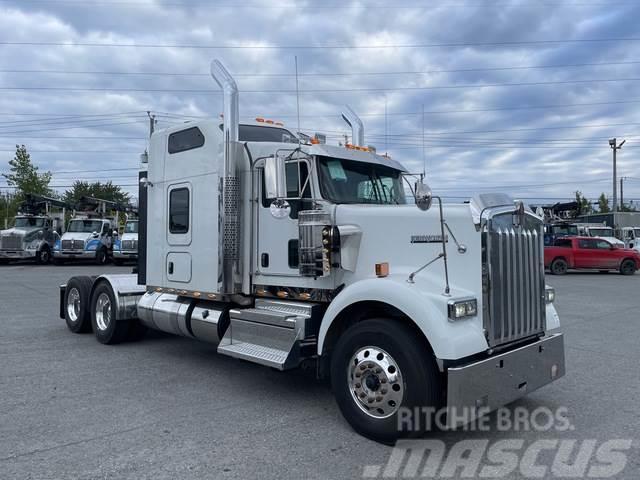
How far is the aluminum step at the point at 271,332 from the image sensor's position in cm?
543

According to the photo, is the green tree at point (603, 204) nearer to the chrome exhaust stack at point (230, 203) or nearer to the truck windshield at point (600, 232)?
the truck windshield at point (600, 232)

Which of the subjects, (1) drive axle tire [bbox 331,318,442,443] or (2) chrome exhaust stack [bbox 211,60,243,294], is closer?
(1) drive axle tire [bbox 331,318,442,443]

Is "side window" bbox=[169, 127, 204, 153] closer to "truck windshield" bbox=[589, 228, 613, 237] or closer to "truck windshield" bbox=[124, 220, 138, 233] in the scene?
"truck windshield" bbox=[124, 220, 138, 233]

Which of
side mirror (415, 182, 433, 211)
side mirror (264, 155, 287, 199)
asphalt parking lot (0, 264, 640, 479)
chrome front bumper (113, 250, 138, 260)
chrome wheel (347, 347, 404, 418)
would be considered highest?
side mirror (264, 155, 287, 199)

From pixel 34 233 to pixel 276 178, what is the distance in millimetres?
27378

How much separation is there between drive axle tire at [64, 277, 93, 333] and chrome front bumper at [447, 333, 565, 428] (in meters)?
6.73

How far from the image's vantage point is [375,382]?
460cm

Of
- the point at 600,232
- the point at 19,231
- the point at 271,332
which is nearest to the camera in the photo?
the point at 271,332

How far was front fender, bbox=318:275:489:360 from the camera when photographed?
425cm

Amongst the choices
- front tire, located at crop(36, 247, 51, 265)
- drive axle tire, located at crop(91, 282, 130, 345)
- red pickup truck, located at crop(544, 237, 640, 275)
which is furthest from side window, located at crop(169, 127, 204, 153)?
front tire, located at crop(36, 247, 51, 265)

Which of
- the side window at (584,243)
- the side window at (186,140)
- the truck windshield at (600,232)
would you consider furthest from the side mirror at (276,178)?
the truck windshield at (600,232)

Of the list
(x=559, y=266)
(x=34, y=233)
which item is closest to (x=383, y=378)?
(x=559, y=266)

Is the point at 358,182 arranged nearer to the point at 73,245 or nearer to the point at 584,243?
the point at 584,243

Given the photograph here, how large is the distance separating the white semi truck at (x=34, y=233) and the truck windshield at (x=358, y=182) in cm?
2667
